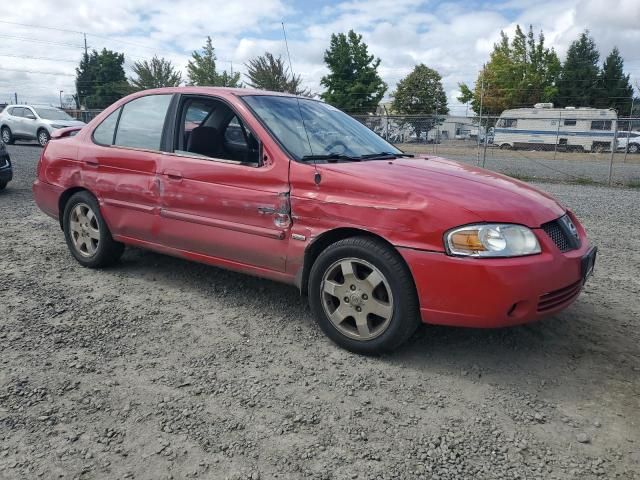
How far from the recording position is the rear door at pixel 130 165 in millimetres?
4348

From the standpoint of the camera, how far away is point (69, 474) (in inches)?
88.0

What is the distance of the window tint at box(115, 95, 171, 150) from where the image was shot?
442cm

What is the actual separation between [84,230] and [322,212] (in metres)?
2.65

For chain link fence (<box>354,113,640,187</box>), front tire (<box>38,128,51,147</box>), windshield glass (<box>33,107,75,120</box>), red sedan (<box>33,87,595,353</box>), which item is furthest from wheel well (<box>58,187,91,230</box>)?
windshield glass (<box>33,107,75,120</box>)

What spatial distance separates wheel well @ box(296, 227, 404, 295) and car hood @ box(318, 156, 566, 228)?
0.31 m

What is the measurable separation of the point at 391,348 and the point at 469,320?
1.65 ft

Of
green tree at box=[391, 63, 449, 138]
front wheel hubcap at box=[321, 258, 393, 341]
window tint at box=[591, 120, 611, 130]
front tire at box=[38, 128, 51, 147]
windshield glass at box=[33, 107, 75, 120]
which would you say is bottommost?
front wheel hubcap at box=[321, 258, 393, 341]

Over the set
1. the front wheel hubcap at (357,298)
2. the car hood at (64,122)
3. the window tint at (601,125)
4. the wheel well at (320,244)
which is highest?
the window tint at (601,125)

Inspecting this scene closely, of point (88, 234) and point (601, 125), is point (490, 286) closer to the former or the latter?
point (88, 234)

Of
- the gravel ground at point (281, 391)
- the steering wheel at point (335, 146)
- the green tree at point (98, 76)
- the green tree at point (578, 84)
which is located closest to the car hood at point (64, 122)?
the gravel ground at point (281, 391)

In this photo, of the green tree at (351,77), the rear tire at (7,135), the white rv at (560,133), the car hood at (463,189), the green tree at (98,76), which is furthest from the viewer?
the green tree at (98,76)

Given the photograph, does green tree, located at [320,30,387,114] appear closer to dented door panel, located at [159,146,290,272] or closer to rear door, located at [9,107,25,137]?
rear door, located at [9,107,25,137]

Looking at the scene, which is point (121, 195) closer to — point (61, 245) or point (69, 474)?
point (61, 245)

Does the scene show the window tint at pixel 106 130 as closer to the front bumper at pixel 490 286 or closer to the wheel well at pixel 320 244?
the wheel well at pixel 320 244
